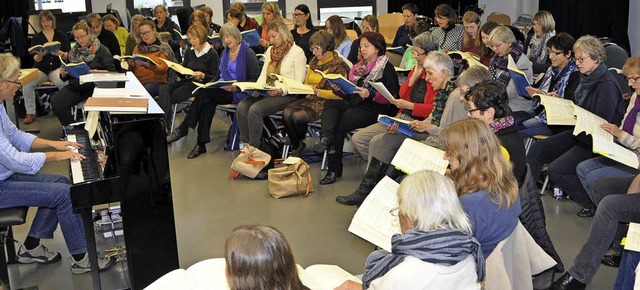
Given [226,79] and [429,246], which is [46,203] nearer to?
[429,246]

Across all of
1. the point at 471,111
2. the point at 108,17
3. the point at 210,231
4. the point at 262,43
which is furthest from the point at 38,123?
the point at 471,111

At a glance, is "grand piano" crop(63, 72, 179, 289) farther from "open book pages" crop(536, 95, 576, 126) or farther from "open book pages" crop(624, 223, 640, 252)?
"open book pages" crop(536, 95, 576, 126)

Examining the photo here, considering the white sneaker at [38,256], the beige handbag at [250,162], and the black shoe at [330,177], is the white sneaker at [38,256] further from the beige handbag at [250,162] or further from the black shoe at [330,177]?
the black shoe at [330,177]

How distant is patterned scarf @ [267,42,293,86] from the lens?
6926mm

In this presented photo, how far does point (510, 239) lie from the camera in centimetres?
339

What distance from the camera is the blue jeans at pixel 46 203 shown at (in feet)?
13.6

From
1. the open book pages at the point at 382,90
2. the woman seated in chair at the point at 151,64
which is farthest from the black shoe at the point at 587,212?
the woman seated in chair at the point at 151,64

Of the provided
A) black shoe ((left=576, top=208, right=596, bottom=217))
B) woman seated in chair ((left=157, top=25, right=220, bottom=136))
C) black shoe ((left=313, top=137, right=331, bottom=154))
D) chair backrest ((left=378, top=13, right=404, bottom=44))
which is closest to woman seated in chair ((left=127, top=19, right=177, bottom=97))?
woman seated in chair ((left=157, top=25, right=220, bottom=136))

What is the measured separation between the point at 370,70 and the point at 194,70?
7.82 ft

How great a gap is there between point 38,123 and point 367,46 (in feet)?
14.9

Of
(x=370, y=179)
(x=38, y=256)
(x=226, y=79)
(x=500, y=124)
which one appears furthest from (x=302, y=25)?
(x=500, y=124)

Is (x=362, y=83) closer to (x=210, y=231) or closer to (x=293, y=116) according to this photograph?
(x=293, y=116)

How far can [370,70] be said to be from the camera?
242 inches

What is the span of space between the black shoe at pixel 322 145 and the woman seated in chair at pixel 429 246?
11.3ft
